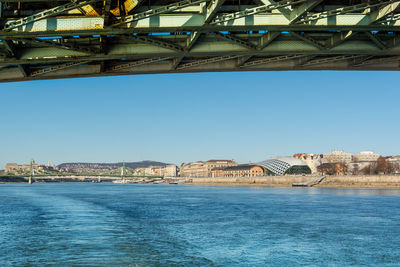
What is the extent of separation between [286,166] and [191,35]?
15670 cm

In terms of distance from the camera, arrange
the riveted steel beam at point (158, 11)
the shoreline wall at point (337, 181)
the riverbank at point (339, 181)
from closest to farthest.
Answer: the riveted steel beam at point (158, 11) → the riverbank at point (339, 181) → the shoreline wall at point (337, 181)

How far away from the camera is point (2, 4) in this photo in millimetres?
8242

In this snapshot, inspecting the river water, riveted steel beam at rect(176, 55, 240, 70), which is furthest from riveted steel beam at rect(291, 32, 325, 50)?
the river water

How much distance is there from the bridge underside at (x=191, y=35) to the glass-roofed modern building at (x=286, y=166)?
15204 centimetres

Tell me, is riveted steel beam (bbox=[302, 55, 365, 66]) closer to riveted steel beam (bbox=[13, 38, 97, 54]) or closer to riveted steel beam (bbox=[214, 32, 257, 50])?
riveted steel beam (bbox=[214, 32, 257, 50])

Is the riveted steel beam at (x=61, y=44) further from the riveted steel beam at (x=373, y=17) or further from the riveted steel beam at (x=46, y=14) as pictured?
the riveted steel beam at (x=373, y=17)

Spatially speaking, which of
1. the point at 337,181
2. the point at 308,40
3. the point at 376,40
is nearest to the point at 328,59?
the point at 376,40

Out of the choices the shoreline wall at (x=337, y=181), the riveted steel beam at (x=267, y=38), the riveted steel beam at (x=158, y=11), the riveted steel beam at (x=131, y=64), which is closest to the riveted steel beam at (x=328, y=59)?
the riveted steel beam at (x=267, y=38)

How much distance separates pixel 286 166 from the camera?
160 m

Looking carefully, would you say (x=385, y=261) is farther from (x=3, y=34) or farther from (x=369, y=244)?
(x=3, y=34)

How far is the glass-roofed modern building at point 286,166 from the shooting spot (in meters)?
158

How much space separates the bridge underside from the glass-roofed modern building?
152m

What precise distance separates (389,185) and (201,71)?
8982cm

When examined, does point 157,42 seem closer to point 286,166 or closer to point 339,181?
point 339,181
